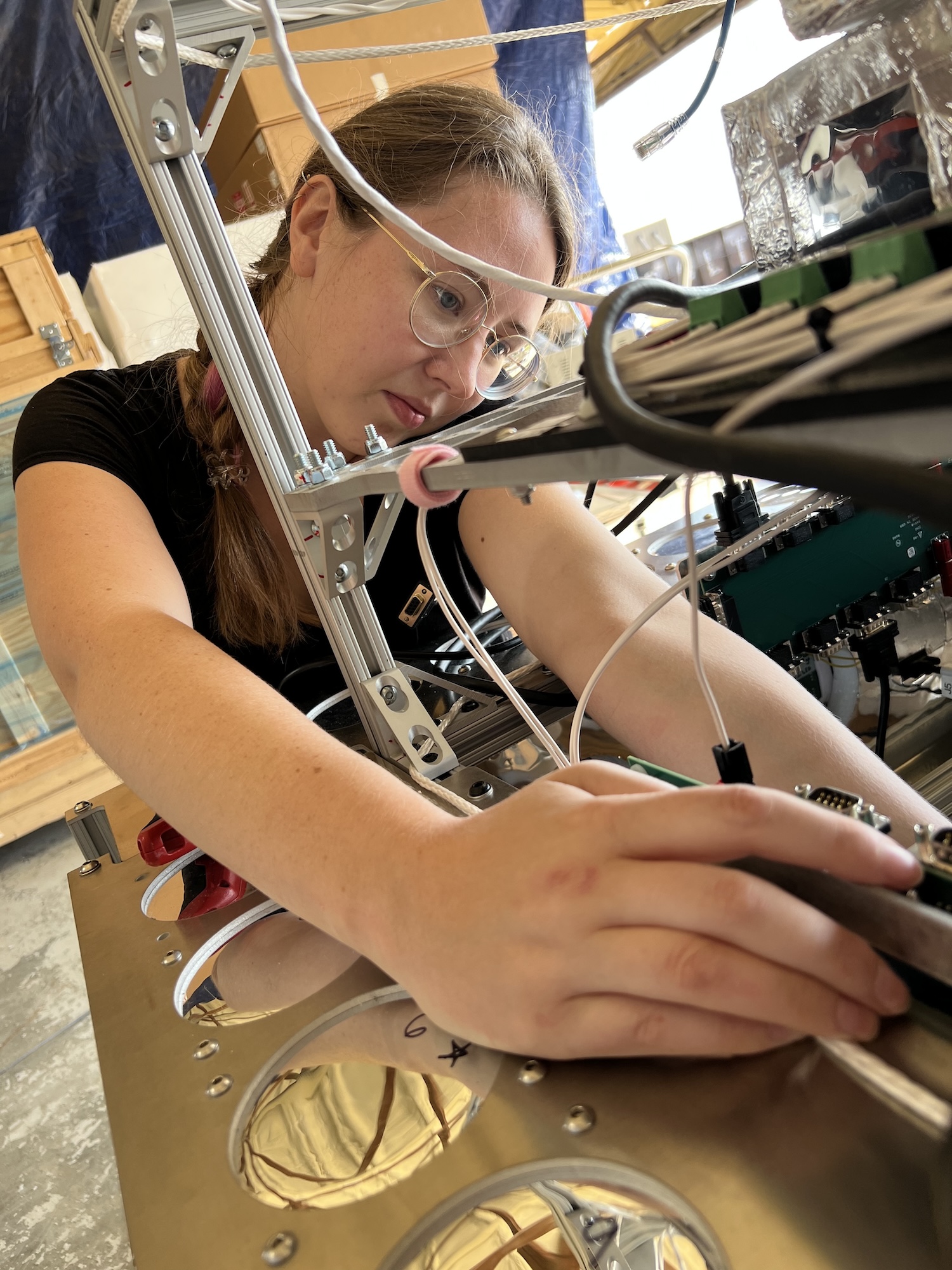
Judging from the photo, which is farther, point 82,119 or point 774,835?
point 82,119

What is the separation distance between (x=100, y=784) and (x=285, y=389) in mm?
2645

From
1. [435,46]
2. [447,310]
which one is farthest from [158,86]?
[447,310]

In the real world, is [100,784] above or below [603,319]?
below

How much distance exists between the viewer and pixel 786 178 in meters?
0.63

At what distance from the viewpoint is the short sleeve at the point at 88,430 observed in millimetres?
903

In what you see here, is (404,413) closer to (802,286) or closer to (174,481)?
(174,481)

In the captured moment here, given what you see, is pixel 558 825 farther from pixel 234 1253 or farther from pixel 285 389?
pixel 285 389

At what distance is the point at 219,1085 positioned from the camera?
49cm

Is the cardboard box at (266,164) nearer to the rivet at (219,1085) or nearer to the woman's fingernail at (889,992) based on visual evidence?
the rivet at (219,1085)

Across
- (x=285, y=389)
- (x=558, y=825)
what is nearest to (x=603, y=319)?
(x=558, y=825)

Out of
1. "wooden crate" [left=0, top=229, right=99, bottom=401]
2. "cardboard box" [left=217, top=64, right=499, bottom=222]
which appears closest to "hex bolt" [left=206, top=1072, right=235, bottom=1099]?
"cardboard box" [left=217, top=64, right=499, bottom=222]

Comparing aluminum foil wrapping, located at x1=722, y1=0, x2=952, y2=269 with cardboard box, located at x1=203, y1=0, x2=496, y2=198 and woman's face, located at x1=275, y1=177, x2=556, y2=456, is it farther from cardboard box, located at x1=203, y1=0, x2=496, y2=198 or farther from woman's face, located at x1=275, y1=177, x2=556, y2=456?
cardboard box, located at x1=203, y1=0, x2=496, y2=198

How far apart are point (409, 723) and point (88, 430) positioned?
0.48m

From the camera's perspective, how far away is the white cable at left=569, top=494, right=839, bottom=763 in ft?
1.71
